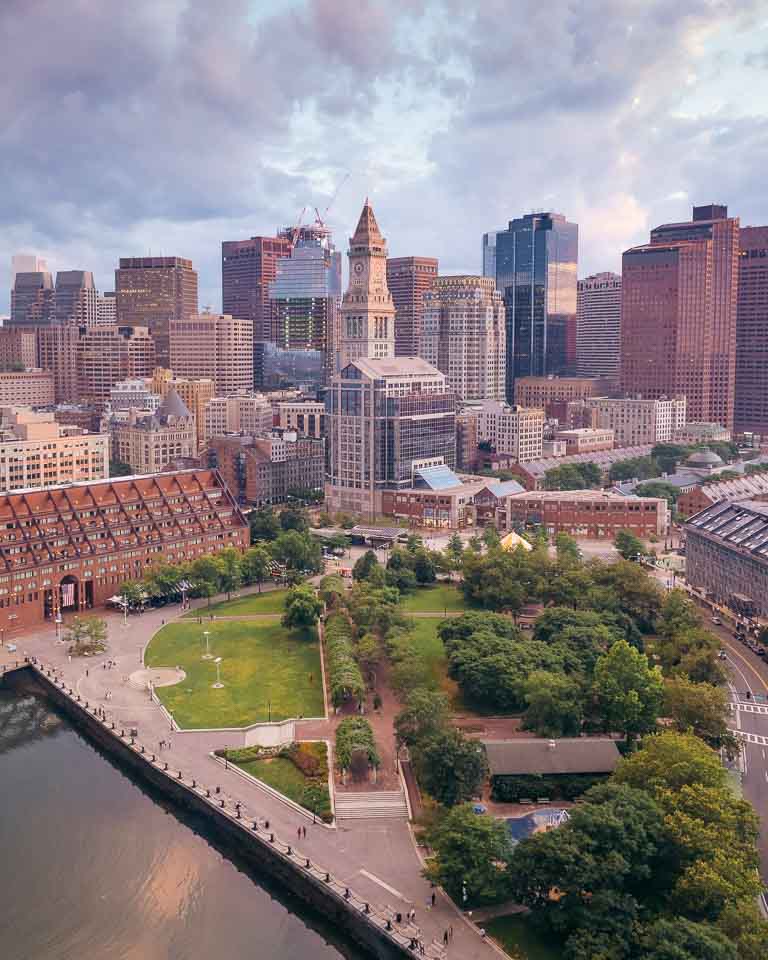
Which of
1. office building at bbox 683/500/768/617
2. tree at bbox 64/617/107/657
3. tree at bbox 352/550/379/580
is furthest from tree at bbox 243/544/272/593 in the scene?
office building at bbox 683/500/768/617

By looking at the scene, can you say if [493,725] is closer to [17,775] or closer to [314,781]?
[314,781]

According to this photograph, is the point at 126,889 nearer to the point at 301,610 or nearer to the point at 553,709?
the point at 553,709

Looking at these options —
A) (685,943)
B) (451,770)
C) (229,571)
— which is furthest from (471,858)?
(229,571)

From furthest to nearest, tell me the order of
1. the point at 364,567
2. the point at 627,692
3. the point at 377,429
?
the point at 377,429 → the point at 364,567 → the point at 627,692

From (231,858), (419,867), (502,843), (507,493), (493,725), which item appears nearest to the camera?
(502,843)

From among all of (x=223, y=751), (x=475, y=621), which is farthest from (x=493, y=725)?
(x=223, y=751)

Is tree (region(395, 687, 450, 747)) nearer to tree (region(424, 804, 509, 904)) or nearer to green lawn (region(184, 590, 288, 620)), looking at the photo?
tree (region(424, 804, 509, 904))

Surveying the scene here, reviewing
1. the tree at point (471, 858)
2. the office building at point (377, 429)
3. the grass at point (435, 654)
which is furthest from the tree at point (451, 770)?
the office building at point (377, 429)
